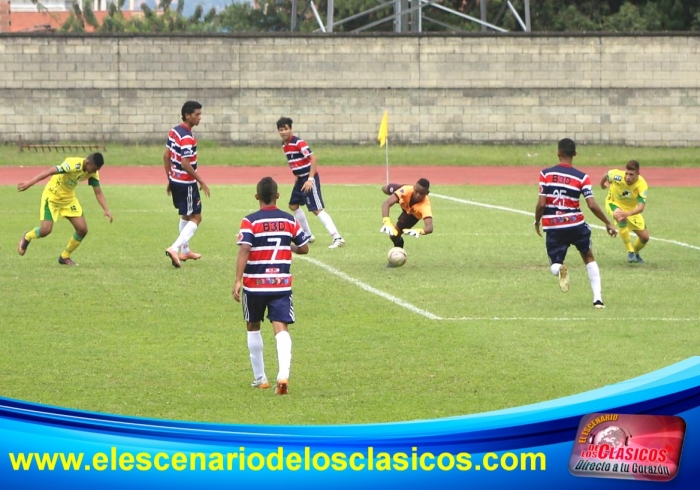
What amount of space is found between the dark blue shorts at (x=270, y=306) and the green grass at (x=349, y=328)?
58 cm

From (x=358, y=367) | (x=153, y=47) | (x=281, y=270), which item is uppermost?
(x=153, y=47)

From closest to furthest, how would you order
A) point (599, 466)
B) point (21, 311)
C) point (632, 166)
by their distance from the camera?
1. point (599, 466)
2. point (21, 311)
3. point (632, 166)

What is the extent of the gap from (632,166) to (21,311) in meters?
8.73

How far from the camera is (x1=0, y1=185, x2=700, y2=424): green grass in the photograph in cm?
884

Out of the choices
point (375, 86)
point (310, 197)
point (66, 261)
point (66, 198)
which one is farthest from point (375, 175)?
point (66, 198)

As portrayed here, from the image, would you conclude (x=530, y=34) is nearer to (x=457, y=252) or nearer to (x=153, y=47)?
(x=153, y=47)

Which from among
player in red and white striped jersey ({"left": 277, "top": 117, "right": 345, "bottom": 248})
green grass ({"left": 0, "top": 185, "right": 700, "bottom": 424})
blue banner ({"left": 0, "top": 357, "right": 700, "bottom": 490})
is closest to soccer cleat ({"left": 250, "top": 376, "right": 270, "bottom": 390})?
green grass ({"left": 0, "top": 185, "right": 700, "bottom": 424})

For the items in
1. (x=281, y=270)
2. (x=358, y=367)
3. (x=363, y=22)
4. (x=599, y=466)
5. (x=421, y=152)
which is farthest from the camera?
(x=363, y=22)

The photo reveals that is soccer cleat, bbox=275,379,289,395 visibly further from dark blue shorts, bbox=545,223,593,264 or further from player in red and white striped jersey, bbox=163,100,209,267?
player in red and white striped jersey, bbox=163,100,209,267

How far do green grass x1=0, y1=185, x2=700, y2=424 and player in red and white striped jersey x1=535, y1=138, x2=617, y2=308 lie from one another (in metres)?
0.60

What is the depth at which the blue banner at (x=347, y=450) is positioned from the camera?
2.66 metres

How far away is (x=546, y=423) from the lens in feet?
8.78

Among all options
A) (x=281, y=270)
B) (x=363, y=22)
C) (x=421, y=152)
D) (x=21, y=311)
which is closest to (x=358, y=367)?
(x=281, y=270)

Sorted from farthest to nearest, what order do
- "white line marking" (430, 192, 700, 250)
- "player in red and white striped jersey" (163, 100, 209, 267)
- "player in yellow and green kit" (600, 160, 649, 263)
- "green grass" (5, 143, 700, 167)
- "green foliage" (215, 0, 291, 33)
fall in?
"green foliage" (215, 0, 291, 33), "green grass" (5, 143, 700, 167), "white line marking" (430, 192, 700, 250), "player in yellow and green kit" (600, 160, 649, 263), "player in red and white striped jersey" (163, 100, 209, 267)
